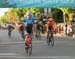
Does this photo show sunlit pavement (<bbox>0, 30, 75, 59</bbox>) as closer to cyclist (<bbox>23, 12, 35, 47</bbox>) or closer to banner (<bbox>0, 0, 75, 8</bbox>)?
cyclist (<bbox>23, 12, 35, 47</bbox>)

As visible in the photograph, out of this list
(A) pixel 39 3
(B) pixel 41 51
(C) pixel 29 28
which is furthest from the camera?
(A) pixel 39 3

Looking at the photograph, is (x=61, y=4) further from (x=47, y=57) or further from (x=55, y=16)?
(x=55, y=16)

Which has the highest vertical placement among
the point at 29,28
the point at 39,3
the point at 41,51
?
the point at 39,3

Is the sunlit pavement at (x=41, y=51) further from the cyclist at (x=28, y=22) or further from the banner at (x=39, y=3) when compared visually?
the banner at (x=39, y=3)

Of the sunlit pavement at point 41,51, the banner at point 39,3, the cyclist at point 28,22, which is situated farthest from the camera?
the banner at point 39,3

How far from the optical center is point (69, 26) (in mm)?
45750

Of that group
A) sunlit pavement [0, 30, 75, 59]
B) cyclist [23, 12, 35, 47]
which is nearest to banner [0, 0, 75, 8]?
sunlit pavement [0, 30, 75, 59]

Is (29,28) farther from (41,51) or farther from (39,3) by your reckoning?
(39,3)

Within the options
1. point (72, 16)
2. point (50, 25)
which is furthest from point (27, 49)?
point (72, 16)

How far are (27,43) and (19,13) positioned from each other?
7982 cm

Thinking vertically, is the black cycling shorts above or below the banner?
below

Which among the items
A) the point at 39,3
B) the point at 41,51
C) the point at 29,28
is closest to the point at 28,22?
the point at 29,28

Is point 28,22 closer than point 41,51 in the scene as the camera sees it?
Yes

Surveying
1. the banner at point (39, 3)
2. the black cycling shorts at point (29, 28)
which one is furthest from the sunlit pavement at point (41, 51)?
the banner at point (39, 3)
